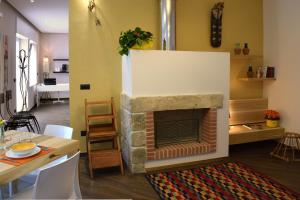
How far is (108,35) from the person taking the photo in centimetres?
372

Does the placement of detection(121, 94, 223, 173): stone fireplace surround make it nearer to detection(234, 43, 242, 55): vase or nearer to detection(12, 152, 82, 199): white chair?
detection(234, 43, 242, 55): vase

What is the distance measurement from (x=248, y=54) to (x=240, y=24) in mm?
555

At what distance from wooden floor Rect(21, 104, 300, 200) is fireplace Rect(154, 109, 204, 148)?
62 cm

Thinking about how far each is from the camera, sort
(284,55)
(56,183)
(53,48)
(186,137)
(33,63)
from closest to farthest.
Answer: (56,183) < (186,137) < (284,55) < (33,63) < (53,48)

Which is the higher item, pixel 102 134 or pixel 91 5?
pixel 91 5

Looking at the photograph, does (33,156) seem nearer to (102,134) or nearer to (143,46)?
(102,134)

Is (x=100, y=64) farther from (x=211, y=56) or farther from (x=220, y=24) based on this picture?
(x=220, y=24)

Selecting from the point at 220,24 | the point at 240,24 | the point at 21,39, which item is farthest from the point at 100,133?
the point at 21,39

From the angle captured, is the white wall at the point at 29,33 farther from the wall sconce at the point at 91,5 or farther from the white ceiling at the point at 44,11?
the wall sconce at the point at 91,5

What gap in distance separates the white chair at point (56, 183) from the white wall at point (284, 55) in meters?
3.72

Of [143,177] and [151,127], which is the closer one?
[143,177]

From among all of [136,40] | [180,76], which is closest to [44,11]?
[136,40]

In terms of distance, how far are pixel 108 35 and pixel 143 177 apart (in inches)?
83.3

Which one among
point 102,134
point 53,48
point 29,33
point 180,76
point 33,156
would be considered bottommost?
point 102,134
